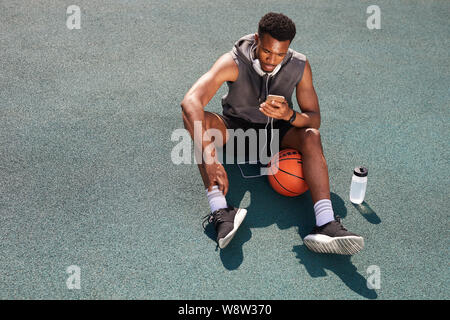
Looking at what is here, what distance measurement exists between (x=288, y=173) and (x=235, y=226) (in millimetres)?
570

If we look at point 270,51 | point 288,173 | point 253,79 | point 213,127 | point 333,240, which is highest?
point 270,51

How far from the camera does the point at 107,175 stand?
3680 mm

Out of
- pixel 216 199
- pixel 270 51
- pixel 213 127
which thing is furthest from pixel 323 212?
pixel 270 51

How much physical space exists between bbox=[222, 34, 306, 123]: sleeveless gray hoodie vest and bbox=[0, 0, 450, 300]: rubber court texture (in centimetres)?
62

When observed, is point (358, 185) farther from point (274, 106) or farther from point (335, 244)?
point (274, 106)

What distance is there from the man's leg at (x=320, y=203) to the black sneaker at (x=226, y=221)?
1.54 ft

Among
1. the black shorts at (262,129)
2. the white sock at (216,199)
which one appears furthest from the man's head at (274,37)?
the white sock at (216,199)

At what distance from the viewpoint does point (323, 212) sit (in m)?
3.17

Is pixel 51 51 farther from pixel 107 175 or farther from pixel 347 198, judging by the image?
pixel 347 198

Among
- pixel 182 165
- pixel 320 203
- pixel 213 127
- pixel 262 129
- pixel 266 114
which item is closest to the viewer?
pixel 266 114

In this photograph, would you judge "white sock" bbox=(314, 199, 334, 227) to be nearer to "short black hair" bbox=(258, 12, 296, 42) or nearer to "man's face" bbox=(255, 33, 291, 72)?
"man's face" bbox=(255, 33, 291, 72)

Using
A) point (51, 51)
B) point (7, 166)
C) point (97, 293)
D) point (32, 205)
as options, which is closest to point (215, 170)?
point (97, 293)

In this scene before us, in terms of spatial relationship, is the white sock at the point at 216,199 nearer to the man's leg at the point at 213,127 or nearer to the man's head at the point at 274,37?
the man's leg at the point at 213,127

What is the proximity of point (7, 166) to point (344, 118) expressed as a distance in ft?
9.50
